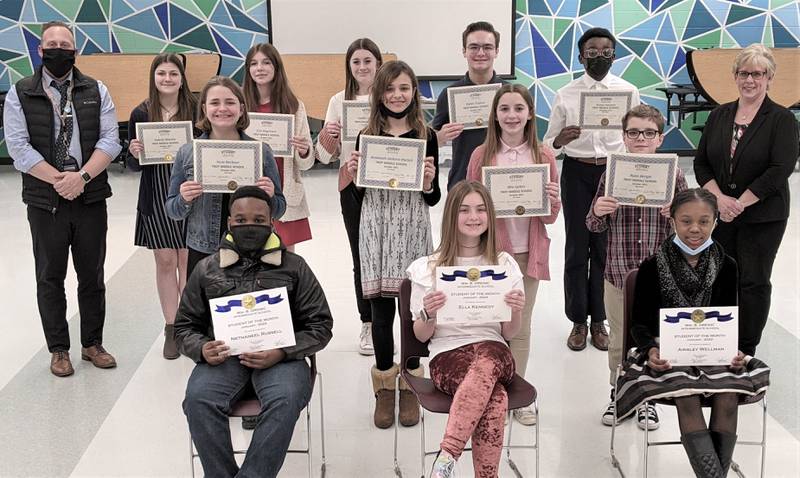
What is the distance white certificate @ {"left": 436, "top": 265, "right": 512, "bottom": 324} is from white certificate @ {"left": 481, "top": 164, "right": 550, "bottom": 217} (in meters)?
0.51

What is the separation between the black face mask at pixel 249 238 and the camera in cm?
323

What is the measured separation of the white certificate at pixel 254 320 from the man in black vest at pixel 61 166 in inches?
61.1

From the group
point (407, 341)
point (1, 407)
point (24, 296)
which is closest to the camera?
point (407, 341)

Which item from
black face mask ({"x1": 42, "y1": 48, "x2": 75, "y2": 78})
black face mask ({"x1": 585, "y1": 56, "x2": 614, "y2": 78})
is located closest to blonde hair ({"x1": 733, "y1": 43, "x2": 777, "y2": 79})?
black face mask ({"x1": 585, "y1": 56, "x2": 614, "y2": 78})

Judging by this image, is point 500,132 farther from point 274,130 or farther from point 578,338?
point 578,338

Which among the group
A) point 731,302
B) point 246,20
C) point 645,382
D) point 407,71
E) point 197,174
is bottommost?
point 645,382

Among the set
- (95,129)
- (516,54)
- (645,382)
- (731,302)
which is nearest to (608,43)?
(731,302)

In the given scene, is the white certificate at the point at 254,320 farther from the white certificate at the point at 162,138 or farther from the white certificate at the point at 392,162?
the white certificate at the point at 162,138

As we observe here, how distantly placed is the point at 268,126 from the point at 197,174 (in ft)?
2.04

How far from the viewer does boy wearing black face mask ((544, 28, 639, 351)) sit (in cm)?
455

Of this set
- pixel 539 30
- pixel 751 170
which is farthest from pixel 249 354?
pixel 539 30

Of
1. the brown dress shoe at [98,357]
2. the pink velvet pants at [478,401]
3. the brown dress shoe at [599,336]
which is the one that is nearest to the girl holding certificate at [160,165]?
the brown dress shoe at [98,357]

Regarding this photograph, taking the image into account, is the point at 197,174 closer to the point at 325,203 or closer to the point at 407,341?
the point at 407,341

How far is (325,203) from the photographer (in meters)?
8.59
